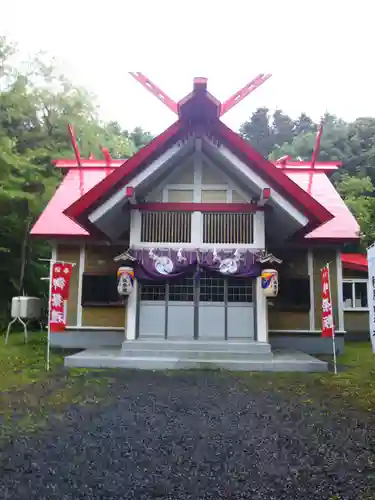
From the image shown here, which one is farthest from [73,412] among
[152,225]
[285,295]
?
[285,295]

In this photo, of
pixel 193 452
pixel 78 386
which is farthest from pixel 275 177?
pixel 193 452

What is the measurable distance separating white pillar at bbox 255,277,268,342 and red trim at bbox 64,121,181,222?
3.55 m

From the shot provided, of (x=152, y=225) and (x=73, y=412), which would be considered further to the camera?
(x=152, y=225)

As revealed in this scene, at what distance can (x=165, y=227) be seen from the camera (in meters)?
9.80

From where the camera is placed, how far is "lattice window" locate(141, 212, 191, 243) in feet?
32.0

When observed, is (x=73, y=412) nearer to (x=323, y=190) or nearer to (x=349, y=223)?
(x=349, y=223)

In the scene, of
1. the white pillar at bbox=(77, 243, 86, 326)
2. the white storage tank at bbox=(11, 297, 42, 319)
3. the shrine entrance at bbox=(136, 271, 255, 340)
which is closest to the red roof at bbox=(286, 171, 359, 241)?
the shrine entrance at bbox=(136, 271, 255, 340)

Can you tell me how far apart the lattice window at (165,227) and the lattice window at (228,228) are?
437 mm

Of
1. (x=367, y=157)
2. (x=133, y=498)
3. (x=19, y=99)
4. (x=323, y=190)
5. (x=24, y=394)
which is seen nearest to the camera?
(x=133, y=498)

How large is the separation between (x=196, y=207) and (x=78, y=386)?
4.64 metres

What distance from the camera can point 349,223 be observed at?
38.7ft

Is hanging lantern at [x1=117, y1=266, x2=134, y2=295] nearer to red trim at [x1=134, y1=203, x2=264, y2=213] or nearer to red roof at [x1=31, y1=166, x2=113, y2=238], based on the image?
red trim at [x1=134, y1=203, x2=264, y2=213]

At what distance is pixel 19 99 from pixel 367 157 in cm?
2138

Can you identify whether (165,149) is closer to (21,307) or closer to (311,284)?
(311,284)
